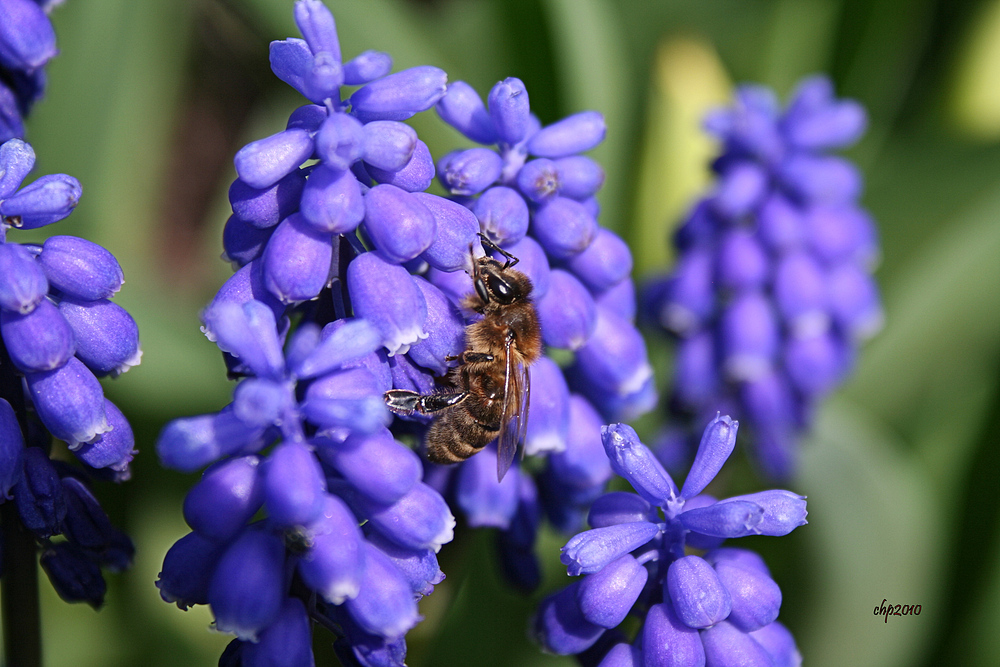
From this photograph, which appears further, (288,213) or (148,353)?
(148,353)

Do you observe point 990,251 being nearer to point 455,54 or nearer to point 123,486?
point 455,54

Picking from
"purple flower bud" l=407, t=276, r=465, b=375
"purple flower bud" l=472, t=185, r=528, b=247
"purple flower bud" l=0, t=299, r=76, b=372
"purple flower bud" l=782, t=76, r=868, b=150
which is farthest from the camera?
"purple flower bud" l=782, t=76, r=868, b=150

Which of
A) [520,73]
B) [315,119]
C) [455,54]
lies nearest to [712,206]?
[520,73]

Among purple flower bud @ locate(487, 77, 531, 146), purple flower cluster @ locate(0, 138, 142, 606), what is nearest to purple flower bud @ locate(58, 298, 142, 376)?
purple flower cluster @ locate(0, 138, 142, 606)

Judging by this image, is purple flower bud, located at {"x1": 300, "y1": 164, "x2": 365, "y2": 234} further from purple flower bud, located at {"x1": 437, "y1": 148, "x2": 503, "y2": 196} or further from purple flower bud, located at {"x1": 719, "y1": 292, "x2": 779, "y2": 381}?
purple flower bud, located at {"x1": 719, "y1": 292, "x2": 779, "y2": 381}

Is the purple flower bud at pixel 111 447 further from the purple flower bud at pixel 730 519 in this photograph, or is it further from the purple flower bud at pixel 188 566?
the purple flower bud at pixel 730 519
